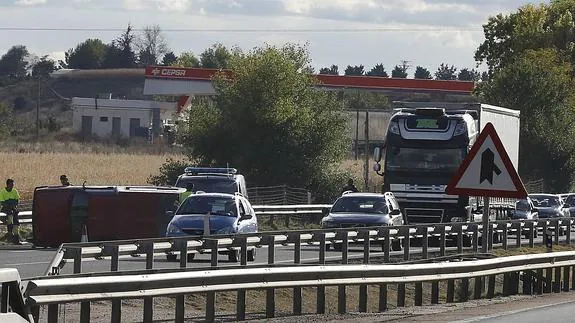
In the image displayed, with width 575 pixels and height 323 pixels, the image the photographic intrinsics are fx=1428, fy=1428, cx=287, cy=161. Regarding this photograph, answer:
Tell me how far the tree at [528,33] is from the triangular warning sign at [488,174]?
205 feet

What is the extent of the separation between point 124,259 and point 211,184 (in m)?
7.93

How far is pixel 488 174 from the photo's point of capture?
19375 mm

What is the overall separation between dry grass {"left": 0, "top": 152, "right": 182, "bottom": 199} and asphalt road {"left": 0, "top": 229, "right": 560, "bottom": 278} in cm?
1996

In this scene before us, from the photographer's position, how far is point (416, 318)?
56.7ft

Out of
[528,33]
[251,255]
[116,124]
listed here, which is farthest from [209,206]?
[116,124]

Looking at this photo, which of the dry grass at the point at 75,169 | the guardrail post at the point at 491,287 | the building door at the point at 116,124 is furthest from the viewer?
the building door at the point at 116,124

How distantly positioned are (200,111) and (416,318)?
125ft

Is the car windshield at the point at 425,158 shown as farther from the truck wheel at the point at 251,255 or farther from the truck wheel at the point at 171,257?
the truck wheel at the point at 171,257

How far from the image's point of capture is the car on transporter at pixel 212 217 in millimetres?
27594

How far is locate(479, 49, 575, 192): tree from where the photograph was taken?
70688 millimetres

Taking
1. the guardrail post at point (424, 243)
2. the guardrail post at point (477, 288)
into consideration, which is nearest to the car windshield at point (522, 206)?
the guardrail post at point (424, 243)

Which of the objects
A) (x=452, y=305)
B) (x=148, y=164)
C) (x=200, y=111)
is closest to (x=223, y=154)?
(x=200, y=111)

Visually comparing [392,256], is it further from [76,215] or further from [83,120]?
[83,120]

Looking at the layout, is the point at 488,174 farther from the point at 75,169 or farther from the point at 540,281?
the point at 75,169
